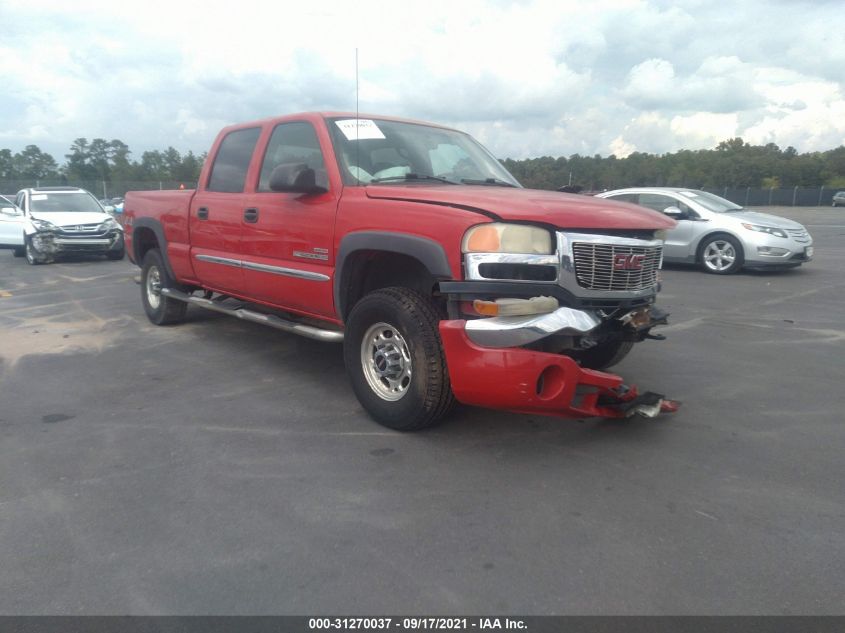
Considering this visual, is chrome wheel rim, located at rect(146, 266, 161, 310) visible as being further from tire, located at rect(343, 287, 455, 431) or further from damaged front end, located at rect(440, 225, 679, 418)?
damaged front end, located at rect(440, 225, 679, 418)

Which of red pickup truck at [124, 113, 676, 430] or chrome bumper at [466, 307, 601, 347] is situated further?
red pickup truck at [124, 113, 676, 430]

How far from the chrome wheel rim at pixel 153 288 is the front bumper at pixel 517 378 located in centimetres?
487

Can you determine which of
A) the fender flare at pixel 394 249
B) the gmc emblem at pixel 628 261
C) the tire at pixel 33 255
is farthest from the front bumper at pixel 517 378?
the tire at pixel 33 255

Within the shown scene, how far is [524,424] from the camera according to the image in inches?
169

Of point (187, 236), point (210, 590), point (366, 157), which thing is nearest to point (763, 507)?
point (210, 590)

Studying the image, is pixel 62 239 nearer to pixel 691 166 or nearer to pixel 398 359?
pixel 398 359

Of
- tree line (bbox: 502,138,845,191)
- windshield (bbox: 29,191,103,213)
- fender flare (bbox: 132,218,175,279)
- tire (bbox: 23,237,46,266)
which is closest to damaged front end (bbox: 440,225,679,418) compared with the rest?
fender flare (bbox: 132,218,175,279)

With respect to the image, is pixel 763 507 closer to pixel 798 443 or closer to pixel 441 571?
pixel 798 443

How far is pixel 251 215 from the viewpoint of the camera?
522cm

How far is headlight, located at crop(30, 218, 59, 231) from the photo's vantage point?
14.2 meters

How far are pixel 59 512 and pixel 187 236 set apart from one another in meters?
3.58

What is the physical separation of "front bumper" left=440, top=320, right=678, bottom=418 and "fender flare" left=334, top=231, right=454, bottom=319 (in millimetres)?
318

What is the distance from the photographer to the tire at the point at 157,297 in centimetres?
710

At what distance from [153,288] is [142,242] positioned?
532 millimetres
